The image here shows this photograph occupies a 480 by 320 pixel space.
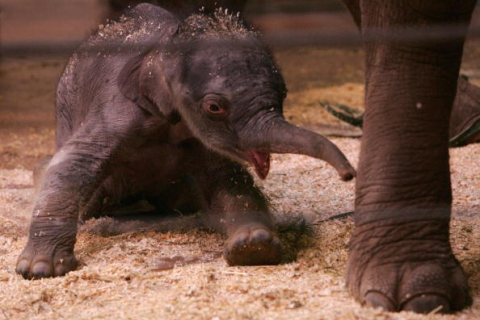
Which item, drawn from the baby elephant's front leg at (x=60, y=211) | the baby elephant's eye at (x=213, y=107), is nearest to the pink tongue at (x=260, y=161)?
the baby elephant's eye at (x=213, y=107)

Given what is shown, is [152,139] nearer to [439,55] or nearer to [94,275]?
[94,275]

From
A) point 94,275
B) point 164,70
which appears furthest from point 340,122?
point 94,275

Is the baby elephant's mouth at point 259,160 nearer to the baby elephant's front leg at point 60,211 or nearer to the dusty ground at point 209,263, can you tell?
the dusty ground at point 209,263

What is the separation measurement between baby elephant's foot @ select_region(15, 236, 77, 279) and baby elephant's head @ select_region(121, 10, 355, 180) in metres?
0.70

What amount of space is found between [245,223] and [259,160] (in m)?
0.31

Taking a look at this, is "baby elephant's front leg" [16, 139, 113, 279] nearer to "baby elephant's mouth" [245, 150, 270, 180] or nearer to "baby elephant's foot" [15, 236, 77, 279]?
"baby elephant's foot" [15, 236, 77, 279]

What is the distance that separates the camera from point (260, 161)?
9.51ft

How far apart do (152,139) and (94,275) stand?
0.75 meters

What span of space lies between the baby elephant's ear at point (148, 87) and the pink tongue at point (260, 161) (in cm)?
44

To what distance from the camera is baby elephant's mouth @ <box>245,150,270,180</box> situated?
2.90 metres

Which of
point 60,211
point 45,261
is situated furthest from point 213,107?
point 45,261

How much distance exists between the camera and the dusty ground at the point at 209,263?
2371 mm

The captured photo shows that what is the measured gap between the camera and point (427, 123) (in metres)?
2.35

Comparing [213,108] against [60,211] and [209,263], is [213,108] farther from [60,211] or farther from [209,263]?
[60,211]
